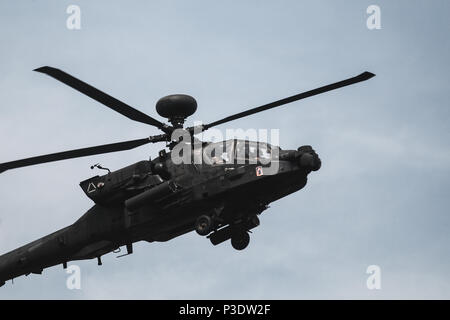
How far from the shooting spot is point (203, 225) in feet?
74.2

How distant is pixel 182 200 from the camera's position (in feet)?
75.6

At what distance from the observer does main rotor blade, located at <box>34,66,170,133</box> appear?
68.2 ft

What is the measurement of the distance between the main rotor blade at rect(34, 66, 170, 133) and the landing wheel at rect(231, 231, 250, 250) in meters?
4.09

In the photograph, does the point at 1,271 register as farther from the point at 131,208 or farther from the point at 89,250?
the point at 131,208

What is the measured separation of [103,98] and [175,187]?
3.52m

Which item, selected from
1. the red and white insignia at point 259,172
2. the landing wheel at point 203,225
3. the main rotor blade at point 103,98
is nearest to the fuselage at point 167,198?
the red and white insignia at point 259,172

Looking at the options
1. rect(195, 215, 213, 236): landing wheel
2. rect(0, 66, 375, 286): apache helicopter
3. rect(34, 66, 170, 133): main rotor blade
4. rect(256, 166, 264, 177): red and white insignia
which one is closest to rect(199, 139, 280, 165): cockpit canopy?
rect(0, 66, 375, 286): apache helicopter

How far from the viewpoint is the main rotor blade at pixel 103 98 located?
20781mm

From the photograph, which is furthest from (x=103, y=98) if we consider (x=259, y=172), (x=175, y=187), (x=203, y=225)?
(x=259, y=172)

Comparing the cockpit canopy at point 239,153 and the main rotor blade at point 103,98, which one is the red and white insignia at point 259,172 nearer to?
the cockpit canopy at point 239,153

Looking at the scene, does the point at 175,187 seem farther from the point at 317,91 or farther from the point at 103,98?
the point at 317,91

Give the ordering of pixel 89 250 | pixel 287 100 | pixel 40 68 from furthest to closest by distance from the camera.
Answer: pixel 89 250, pixel 287 100, pixel 40 68

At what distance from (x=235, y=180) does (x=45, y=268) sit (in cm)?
911

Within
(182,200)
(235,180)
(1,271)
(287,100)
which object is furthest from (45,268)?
(287,100)
